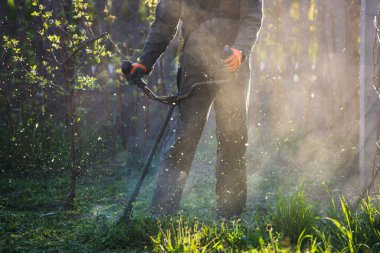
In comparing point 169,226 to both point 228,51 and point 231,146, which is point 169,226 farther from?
point 228,51

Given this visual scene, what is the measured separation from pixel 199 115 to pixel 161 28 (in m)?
0.82

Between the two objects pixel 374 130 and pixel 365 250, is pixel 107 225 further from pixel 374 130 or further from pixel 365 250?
pixel 374 130

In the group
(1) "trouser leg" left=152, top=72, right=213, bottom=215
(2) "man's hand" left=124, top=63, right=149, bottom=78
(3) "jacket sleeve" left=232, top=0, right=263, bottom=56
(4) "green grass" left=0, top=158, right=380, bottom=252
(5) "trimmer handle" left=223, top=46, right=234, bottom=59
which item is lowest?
(4) "green grass" left=0, top=158, right=380, bottom=252

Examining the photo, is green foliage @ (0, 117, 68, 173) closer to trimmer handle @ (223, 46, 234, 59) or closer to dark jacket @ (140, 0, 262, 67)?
dark jacket @ (140, 0, 262, 67)

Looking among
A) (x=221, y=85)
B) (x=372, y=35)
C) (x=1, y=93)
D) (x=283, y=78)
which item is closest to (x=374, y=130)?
(x=372, y=35)

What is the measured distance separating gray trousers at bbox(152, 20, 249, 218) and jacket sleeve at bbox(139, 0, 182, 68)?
0.23 m

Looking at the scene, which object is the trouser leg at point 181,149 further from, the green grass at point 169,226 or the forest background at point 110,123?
the forest background at point 110,123

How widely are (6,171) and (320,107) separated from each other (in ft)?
15.9

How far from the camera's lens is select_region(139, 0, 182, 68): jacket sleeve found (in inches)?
160

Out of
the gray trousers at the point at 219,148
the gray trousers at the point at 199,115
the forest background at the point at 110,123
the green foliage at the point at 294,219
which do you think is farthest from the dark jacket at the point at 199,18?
the green foliage at the point at 294,219

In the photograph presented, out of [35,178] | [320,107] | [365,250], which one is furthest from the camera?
[320,107]

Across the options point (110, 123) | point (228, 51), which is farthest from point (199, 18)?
point (110, 123)

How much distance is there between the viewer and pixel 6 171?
589 cm

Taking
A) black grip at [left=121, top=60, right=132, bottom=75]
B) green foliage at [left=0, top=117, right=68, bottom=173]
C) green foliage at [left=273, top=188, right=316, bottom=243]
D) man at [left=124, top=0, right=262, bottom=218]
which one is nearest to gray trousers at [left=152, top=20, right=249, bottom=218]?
man at [left=124, top=0, right=262, bottom=218]
